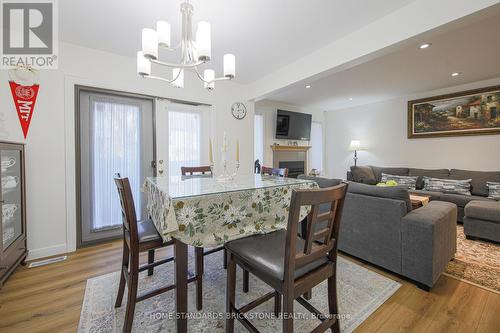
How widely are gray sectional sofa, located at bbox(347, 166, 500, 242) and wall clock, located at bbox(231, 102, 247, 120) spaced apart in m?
3.13

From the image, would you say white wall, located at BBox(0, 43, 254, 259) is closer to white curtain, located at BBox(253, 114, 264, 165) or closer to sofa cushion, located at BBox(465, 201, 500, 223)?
white curtain, located at BBox(253, 114, 264, 165)

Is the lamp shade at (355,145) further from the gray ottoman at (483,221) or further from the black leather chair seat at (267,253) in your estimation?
the black leather chair seat at (267,253)

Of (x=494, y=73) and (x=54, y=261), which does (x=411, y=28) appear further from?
(x=54, y=261)

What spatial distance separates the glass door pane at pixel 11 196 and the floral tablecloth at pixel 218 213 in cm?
165

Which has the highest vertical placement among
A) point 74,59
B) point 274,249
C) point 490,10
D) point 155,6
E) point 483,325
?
point 155,6

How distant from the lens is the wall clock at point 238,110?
12.7 ft

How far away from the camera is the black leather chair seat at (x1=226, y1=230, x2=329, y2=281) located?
1.08m

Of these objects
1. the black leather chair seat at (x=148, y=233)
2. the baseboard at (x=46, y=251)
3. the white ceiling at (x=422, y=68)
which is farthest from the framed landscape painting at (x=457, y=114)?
the baseboard at (x=46, y=251)

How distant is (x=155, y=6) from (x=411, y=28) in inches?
88.2

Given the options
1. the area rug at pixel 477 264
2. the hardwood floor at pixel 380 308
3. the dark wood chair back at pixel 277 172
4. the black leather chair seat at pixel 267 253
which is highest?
the dark wood chair back at pixel 277 172

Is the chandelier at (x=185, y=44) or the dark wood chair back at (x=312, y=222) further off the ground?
the chandelier at (x=185, y=44)

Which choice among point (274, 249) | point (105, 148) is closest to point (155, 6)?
point (105, 148)

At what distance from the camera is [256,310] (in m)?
1.60

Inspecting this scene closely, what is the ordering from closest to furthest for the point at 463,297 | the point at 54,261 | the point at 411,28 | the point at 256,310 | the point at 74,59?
1. the point at 256,310
2. the point at 463,297
3. the point at 411,28
4. the point at 54,261
5. the point at 74,59
